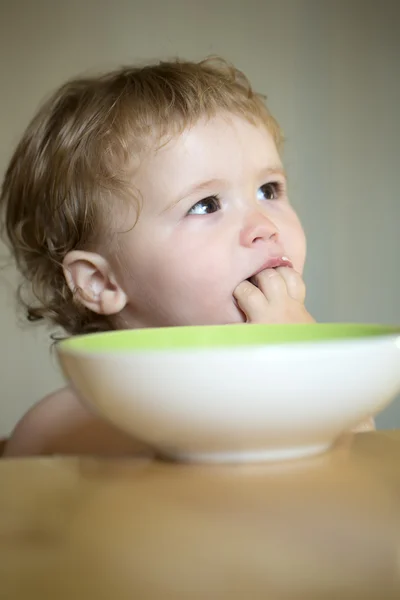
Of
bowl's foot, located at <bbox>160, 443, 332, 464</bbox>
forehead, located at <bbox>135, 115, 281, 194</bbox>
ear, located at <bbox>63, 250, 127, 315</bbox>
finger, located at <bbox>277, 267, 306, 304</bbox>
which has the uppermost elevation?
forehead, located at <bbox>135, 115, 281, 194</bbox>

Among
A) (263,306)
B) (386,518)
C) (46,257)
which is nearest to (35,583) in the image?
(386,518)

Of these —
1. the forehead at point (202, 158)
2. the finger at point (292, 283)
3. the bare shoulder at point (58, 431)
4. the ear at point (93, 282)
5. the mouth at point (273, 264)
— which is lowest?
the bare shoulder at point (58, 431)

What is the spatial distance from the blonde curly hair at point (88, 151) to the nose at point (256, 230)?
196 mm

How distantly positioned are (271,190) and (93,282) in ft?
1.17

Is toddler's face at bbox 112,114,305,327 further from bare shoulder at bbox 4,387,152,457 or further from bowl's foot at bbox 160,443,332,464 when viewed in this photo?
bowl's foot at bbox 160,443,332,464

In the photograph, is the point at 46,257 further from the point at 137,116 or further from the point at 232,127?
the point at 232,127

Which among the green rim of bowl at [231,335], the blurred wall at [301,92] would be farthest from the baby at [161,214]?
the blurred wall at [301,92]

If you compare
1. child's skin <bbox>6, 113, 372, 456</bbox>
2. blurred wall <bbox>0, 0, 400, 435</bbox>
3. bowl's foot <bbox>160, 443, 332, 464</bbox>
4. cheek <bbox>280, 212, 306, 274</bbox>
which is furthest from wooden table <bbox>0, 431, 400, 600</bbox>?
blurred wall <bbox>0, 0, 400, 435</bbox>

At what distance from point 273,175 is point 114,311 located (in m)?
0.36

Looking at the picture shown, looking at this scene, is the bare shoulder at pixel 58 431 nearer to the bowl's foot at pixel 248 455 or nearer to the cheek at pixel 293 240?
the cheek at pixel 293 240

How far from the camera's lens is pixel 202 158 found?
1192 mm

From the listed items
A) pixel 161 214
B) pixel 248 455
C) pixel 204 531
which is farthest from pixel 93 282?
pixel 204 531

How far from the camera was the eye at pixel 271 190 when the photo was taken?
1.29 meters

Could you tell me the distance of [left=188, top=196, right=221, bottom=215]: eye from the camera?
1.21 metres
